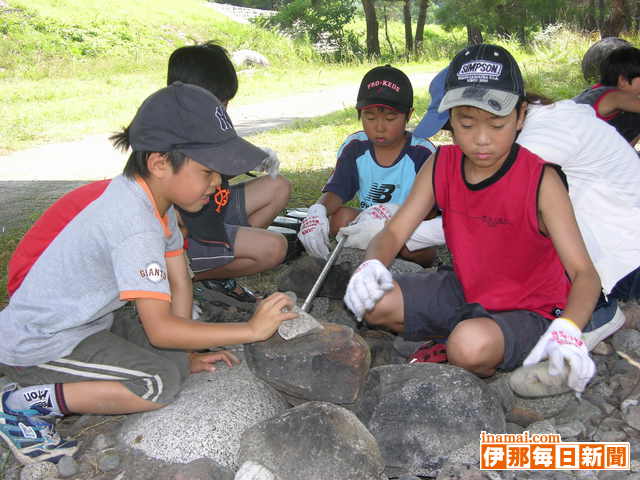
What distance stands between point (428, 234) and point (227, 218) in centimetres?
109

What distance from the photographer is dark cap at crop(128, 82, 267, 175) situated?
201 centimetres

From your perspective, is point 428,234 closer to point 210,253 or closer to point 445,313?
point 445,313

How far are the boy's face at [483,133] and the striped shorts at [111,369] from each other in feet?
4.33

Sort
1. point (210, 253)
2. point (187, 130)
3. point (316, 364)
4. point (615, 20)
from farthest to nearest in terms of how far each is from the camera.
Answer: point (615, 20) < point (210, 253) < point (316, 364) < point (187, 130)

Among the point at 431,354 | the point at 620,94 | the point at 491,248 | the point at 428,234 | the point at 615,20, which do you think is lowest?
the point at 431,354

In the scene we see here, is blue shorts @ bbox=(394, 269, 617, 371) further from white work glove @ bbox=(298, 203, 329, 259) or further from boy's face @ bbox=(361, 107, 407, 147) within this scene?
boy's face @ bbox=(361, 107, 407, 147)

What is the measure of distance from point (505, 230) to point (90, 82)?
36.6ft

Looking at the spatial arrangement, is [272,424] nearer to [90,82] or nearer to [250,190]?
[250,190]

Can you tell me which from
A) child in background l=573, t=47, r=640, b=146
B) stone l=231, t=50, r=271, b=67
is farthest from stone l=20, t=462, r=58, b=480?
stone l=231, t=50, r=271, b=67

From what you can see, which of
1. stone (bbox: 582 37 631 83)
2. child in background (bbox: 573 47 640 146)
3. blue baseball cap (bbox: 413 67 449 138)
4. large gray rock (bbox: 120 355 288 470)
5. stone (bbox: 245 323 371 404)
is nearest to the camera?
large gray rock (bbox: 120 355 288 470)

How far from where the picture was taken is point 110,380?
2.21 meters

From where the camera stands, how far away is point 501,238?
2.32 meters

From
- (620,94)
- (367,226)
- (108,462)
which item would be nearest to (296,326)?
(108,462)

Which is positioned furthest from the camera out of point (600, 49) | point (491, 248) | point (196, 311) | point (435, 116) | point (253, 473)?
point (600, 49)
